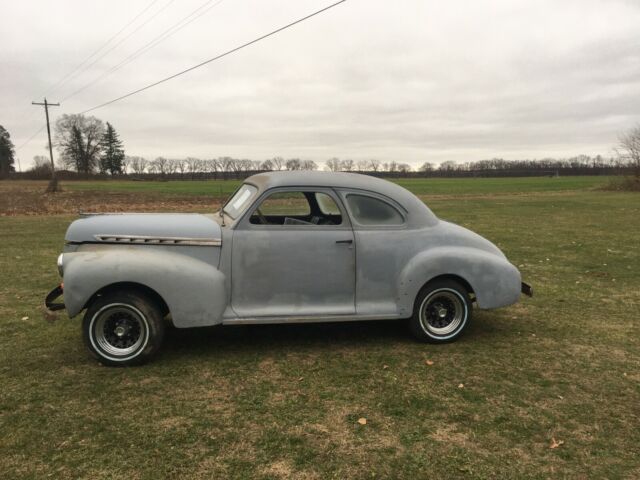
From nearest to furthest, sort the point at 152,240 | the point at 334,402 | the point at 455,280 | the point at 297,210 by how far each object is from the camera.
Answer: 1. the point at 334,402
2. the point at 152,240
3. the point at 455,280
4. the point at 297,210

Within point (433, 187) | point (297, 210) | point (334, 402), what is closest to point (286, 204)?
point (297, 210)

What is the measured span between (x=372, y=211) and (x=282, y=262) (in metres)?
1.09

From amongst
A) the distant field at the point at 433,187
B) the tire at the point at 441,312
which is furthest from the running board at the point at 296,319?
the distant field at the point at 433,187

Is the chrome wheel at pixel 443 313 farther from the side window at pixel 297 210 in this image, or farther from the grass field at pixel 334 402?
the side window at pixel 297 210

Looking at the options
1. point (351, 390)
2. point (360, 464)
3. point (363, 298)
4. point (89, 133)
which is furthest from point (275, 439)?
point (89, 133)

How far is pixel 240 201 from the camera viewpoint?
5.11 meters

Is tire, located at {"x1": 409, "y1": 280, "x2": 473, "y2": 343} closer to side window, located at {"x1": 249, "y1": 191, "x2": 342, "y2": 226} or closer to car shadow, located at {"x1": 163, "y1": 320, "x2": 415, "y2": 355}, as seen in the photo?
car shadow, located at {"x1": 163, "y1": 320, "x2": 415, "y2": 355}

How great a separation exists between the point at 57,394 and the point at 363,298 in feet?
9.26

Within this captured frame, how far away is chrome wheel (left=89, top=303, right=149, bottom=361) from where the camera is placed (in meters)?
4.31

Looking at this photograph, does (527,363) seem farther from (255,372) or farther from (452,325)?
(255,372)

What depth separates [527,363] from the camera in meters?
4.59

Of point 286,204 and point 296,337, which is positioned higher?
point 286,204

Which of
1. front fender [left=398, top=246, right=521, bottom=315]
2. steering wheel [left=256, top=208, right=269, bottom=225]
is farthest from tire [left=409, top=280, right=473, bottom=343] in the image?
steering wheel [left=256, top=208, right=269, bottom=225]

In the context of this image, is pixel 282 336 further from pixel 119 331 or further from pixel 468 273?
pixel 468 273
